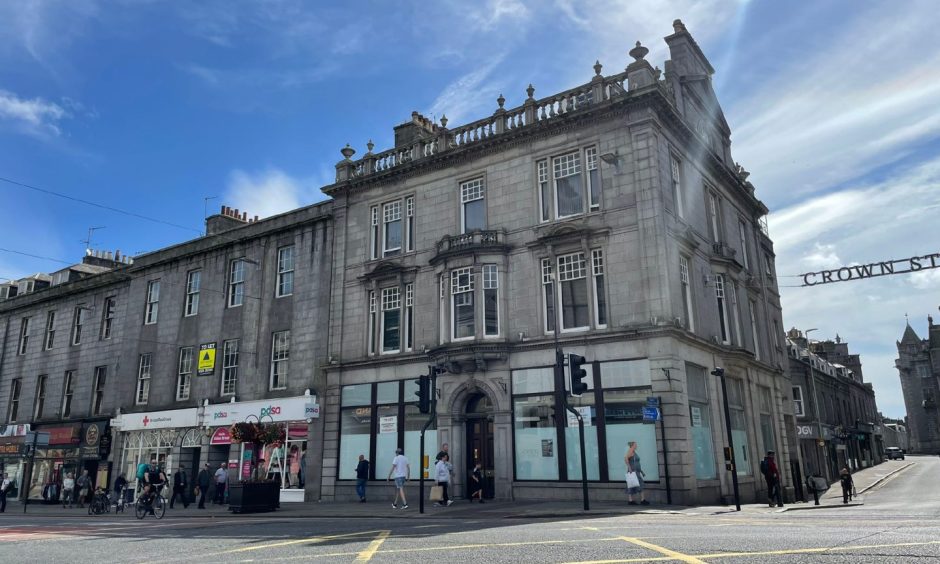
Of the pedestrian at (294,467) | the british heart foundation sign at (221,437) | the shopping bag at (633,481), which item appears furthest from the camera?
the british heart foundation sign at (221,437)

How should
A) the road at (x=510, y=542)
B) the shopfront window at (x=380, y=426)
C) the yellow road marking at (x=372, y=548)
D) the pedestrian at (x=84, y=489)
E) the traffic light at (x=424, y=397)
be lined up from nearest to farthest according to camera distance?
the road at (x=510, y=542) → the yellow road marking at (x=372, y=548) → the traffic light at (x=424, y=397) → the shopfront window at (x=380, y=426) → the pedestrian at (x=84, y=489)

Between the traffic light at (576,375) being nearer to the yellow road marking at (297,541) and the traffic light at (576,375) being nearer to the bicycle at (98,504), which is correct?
the yellow road marking at (297,541)

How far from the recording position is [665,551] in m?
8.45

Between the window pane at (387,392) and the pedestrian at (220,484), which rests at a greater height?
the window pane at (387,392)

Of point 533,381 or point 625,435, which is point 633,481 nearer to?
point 625,435

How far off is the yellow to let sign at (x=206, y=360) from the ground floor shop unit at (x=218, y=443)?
1.74 meters

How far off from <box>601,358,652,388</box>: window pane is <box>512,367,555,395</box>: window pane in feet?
5.92

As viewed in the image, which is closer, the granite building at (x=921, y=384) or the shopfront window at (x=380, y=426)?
the shopfront window at (x=380, y=426)

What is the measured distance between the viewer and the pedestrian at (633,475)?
59.9 feet

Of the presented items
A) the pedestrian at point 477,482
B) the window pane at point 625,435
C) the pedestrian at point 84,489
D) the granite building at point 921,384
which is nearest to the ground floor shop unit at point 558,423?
the window pane at point 625,435

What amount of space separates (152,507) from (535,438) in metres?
12.2

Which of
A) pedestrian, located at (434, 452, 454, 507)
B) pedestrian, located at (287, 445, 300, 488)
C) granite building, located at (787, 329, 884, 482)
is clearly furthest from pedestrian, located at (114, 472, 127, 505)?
granite building, located at (787, 329, 884, 482)

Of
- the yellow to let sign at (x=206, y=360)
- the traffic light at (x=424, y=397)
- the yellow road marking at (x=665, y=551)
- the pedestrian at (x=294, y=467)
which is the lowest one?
the yellow road marking at (x=665, y=551)

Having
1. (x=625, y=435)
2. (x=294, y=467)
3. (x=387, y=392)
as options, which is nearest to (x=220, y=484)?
(x=294, y=467)
